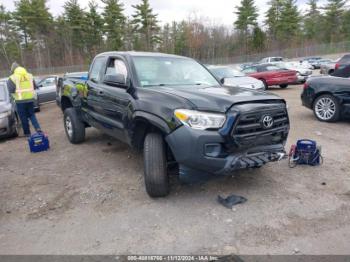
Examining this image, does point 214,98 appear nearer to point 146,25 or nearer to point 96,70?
point 96,70

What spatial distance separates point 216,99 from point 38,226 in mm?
2521

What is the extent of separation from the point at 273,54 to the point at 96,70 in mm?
57743

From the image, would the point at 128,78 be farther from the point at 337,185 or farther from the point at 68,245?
the point at 337,185

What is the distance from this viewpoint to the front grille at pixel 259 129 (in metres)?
3.33

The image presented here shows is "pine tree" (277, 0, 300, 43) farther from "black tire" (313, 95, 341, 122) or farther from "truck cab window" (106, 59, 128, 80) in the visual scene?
"truck cab window" (106, 59, 128, 80)

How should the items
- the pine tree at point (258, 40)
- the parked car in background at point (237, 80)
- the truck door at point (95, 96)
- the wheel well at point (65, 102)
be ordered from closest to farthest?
the truck door at point (95, 96) → the wheel well at point (65, 102) → the parked car in background at point (237, 80) → the pine tree at point (258, 40)

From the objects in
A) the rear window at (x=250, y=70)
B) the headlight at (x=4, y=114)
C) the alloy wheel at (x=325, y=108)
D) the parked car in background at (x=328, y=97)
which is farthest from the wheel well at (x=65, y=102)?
the rear window at (x=250, y=70)

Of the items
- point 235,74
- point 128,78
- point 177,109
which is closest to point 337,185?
point 177,109

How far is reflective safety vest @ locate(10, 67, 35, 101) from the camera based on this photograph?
283 inches

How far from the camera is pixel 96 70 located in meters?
5.59

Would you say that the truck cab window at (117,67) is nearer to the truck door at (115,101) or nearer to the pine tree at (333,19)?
the truck door at (115,101)

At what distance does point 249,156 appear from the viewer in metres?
3.47

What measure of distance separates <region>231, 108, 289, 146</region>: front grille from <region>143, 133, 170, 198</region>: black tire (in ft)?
3.03

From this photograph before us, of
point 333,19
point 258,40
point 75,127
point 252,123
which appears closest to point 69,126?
point 75,127
